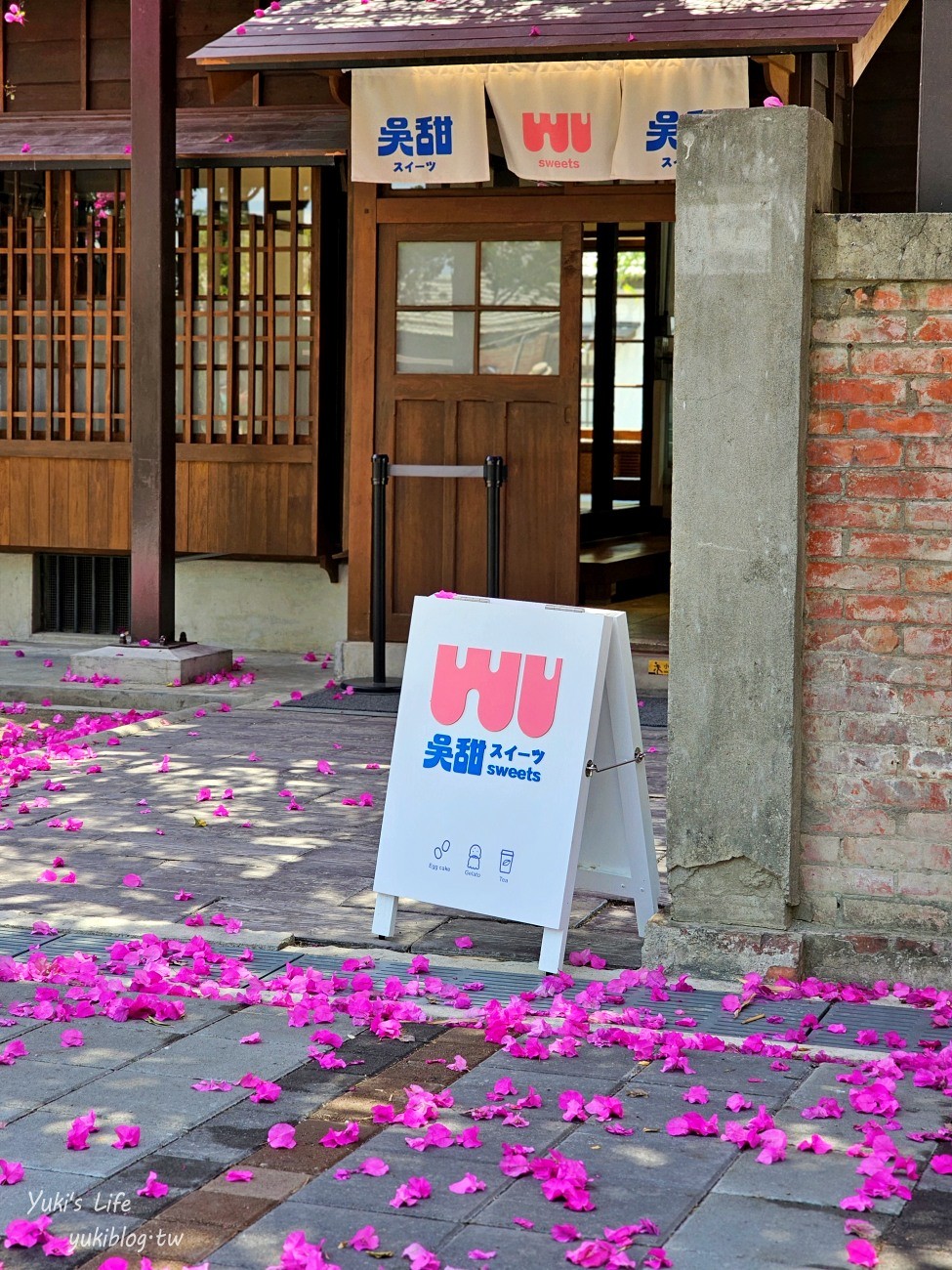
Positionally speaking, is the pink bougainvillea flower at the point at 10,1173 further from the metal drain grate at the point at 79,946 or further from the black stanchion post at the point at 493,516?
the black stanchion post at the point at 493,516

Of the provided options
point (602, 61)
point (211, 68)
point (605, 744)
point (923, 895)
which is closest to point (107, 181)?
point (211, 68)

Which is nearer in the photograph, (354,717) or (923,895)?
(923,895)

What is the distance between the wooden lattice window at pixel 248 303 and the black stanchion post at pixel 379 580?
1580 mm

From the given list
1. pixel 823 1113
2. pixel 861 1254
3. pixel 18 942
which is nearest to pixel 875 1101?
pixel 823 1113

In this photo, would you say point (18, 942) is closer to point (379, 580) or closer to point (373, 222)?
point (379, 580)

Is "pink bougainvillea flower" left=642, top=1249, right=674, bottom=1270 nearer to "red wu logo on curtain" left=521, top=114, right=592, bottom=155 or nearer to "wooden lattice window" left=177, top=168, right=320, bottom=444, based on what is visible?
"red wu logo on curtain" left=521, top=114, right=592, bottom=155

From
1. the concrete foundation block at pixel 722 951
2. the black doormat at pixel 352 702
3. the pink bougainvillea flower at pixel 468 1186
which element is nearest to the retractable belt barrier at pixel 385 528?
the black doormat at pixel 352 702

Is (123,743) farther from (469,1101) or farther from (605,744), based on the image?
(469,1101)

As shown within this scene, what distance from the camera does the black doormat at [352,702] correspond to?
9461 millimetres

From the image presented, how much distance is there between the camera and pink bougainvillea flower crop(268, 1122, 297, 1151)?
3.70 m

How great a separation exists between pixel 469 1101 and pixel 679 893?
1210 mm

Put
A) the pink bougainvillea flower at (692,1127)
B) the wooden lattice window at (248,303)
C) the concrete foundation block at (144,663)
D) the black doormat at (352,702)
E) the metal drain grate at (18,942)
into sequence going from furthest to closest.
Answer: the wooden lattice window at (248,303) → the concrete foundation block at (144,663) → the black doormat at (352,702) → the metal drain grate at (18,942) → the pink bougainvillea flower at (692,1127)

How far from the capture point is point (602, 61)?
8844 mm

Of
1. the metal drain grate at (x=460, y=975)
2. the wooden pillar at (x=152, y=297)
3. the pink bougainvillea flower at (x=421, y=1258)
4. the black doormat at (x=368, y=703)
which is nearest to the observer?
the pink bougainvillea flower at (x=421, y=1258)
